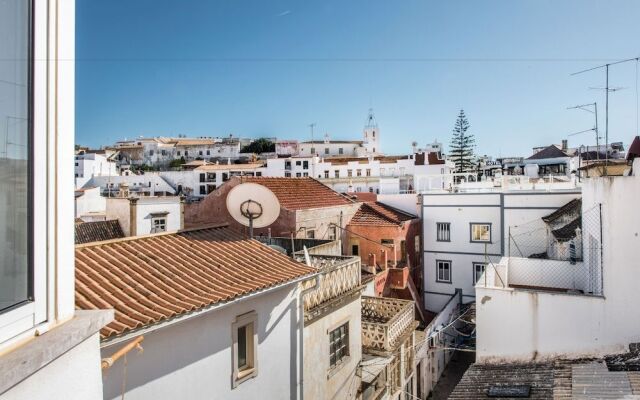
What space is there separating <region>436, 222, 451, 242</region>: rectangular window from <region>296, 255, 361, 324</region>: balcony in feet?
47.1

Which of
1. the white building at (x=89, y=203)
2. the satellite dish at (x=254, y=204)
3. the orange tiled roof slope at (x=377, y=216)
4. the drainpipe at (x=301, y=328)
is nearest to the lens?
the drainpipe at (x=301, y=328)

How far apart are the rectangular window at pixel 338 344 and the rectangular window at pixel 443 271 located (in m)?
14.8

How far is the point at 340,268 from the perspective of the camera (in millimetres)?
9008

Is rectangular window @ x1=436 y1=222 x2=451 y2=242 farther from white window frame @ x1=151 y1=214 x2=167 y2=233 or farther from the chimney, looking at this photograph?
white window frame @ x1=151 y1=214 x2=167 y2=233

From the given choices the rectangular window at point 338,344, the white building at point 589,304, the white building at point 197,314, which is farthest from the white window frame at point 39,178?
the white building at point 589,304

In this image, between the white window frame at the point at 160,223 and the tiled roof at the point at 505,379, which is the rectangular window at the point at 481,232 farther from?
the white window frame at the point at 160,223

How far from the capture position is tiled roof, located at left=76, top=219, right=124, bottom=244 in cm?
1977

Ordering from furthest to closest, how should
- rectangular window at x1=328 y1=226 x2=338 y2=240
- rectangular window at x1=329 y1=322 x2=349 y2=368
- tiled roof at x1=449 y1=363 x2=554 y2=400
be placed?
rectangular window at x1=328 y1=226 x2=338 y2=240 < rectangular window at x1=329 y1=322 x2=349 y2=368 < tiled roof at x1=449 y1=363 x2=554 y2=400

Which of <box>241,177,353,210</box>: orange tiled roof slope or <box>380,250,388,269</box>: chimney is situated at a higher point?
<box>241,177,353,210</box>: orange tiled roof slope

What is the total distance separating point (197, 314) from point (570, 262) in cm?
1154

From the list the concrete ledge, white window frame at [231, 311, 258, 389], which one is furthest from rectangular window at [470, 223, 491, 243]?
the concrete ledge

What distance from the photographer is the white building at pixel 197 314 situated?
4.63 meters

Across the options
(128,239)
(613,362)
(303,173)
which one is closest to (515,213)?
(613,362)

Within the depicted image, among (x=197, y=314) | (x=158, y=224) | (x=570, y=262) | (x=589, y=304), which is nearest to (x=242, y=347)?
(x=197, y=314)
